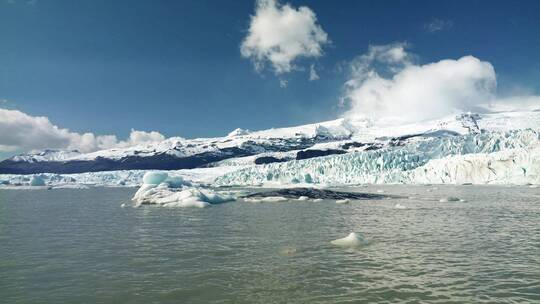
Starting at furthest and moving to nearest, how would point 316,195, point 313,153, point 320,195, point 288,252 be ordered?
point 313,153
point 316,195
point 320,195
point 288,252

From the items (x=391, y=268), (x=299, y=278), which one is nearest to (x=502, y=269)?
(x=391, y=268)

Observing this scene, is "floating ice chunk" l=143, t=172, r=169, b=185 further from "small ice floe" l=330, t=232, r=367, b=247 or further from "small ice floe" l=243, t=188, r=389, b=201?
"small ice floe" l=330, t=232, r=367, b=247

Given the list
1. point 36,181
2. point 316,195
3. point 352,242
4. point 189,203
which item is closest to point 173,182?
point 189,203

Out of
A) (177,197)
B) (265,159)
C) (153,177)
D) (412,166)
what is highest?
(265,159)

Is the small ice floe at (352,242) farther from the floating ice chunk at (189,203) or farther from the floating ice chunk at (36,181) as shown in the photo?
the floating ice chunk at (36,181)

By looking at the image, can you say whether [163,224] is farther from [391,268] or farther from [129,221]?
[391,268]

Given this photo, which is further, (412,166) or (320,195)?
(412,166)

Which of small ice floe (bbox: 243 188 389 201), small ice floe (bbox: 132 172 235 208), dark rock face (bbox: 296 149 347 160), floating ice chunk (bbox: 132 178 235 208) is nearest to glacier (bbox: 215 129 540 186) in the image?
small ice floe (bbox: 243 188 389 201)

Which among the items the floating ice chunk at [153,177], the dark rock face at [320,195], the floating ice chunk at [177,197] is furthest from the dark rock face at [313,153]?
the floating ice chunk at [177,197]

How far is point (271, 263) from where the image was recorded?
12328 millimetres

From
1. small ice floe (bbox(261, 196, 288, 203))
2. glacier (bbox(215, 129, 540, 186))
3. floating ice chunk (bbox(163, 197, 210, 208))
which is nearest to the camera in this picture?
floating ice chunk (bbox(163, 197, 210, 208))

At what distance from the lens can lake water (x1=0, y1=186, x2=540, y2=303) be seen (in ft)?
30.4

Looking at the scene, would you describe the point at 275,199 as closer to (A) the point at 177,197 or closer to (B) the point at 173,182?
(A) the point at 177,197

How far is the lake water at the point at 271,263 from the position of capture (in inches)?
365
